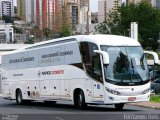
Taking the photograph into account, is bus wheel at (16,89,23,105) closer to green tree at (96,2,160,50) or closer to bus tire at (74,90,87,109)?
bus tire at (74,90,87,109)

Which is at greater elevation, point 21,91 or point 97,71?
point 97,71

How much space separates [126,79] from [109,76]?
75cm

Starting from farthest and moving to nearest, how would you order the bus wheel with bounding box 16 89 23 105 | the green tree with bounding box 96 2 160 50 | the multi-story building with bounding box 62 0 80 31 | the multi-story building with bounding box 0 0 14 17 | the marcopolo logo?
the multi-story building with bounding box 0 0 14 17 < the green tree with bounding box 96 2 160 50 < the multi-story building with bounding box 62 0 80 31 < the bus wheel with bounding box 16 89 23 105 < the marcopolo logo

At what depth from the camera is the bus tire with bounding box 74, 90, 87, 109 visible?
23.4 m

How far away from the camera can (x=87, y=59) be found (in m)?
23.1

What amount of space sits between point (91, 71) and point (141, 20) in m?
85.9

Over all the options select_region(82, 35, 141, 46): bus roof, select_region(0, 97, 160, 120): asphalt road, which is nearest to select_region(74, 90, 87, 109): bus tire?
select_region(0, 97, 160, 120): asphalt road

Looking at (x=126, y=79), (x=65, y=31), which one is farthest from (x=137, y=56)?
(x=65, y=31)

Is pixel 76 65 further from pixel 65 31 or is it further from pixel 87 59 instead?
pixel 65 31

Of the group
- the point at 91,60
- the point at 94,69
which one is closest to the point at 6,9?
the point at 91,60

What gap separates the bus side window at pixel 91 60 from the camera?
73.3ft

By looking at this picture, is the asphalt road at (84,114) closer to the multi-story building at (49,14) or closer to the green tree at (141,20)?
the multi-story building at (49,14)

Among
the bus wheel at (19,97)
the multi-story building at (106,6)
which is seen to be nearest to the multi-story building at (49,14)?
the multi-story building at (106,6)

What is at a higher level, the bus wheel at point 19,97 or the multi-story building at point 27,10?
the multi-story building at point 27,10
